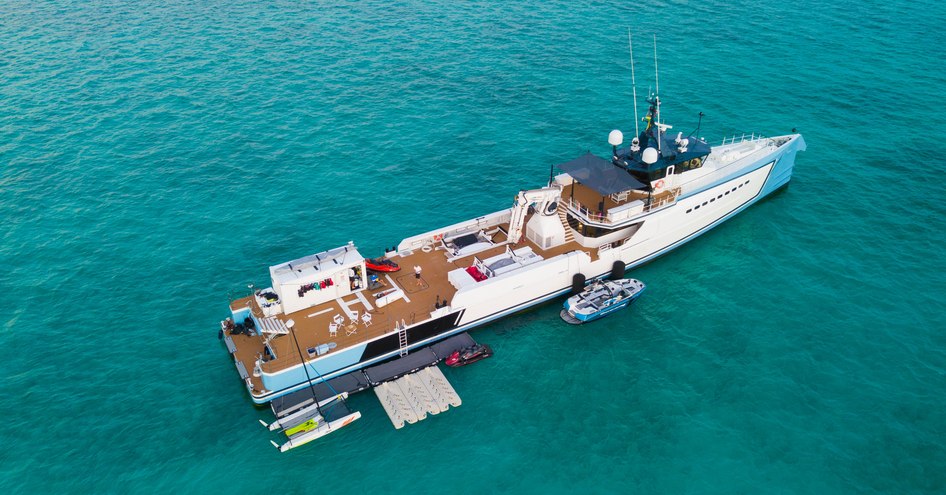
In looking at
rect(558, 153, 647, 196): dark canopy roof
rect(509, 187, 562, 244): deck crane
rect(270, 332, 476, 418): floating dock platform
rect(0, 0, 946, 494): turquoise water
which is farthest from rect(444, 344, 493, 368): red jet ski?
rect(558, 153, 647, 196): dark canopy roof

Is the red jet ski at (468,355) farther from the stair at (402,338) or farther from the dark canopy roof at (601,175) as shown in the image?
the dark canopy roof at (601,175)

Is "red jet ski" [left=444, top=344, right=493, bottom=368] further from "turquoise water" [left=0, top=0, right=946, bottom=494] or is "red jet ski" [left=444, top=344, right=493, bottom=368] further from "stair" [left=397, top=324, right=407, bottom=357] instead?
"stair" [left=397, top=324, right=407, bottom=357]

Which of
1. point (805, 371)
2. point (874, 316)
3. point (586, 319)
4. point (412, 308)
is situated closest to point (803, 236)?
point (874, 316)

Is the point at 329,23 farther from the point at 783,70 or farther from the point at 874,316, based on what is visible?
the point at 874,316

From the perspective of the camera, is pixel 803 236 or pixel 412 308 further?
pixel 803 236

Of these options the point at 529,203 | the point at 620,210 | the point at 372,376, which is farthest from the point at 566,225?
the point at 372,376

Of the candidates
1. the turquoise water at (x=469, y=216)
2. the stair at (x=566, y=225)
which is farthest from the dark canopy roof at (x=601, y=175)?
the turquoise water at (x=469, y=216)
